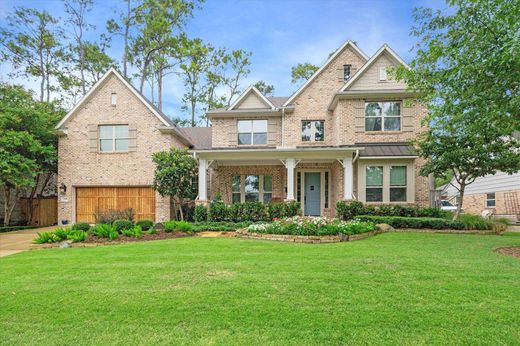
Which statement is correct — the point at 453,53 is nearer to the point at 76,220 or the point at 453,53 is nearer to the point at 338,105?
the point at 338,105

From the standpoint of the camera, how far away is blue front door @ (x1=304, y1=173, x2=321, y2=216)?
1495 centimetres

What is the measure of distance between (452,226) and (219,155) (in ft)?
31.6

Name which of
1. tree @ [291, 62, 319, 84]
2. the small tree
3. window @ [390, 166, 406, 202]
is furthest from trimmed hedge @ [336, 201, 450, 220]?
tree @ [291, 62, 319, 84]

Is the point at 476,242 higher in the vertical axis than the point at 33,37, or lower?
lower

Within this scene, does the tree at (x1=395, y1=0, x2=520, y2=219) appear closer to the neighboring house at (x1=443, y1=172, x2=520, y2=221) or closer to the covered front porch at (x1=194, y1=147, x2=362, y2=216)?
the covered front porch at (x1=194, y1=147, x2=362, y2=216)

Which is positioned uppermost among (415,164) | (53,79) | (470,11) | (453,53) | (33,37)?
(33,37)

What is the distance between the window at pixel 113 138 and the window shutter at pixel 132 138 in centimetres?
23

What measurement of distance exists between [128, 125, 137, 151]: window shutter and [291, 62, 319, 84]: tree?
15884mm

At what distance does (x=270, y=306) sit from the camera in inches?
136

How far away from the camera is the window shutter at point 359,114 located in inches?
553

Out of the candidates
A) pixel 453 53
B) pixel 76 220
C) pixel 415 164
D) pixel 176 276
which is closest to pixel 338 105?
pixel 415 164

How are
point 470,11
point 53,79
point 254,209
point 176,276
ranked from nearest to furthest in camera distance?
point 176,276 < point 470,11 < point 254,209 < point 53,79

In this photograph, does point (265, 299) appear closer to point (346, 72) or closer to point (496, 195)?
point (346, 72)

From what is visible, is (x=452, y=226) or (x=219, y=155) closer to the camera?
(x=452, y=226)
